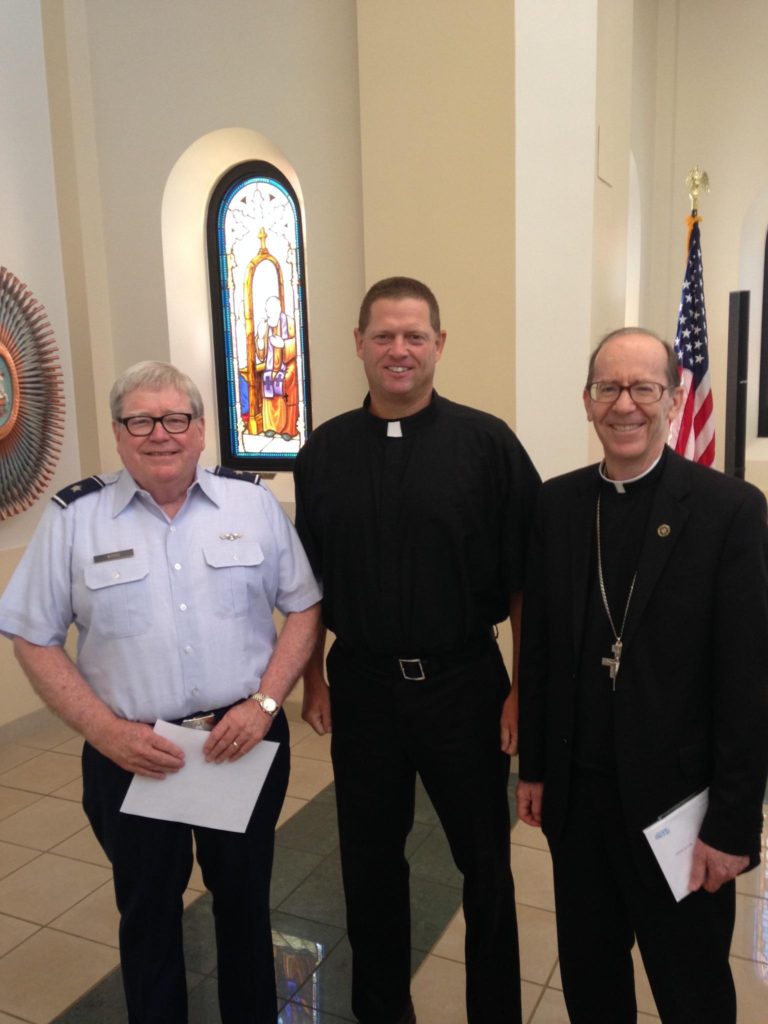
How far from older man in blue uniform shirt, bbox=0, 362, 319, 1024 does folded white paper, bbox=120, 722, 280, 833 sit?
28 mm

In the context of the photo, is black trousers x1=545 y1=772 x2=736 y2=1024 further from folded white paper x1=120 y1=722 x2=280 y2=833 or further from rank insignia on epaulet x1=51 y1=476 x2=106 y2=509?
rank insignia on epaulet x1=51 y1=476 x2=106 y2=509

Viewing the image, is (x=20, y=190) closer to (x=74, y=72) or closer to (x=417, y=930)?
(x=74, y=72)

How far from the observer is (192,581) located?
1743 millimetres

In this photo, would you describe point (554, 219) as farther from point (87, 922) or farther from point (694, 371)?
point (87, 922)

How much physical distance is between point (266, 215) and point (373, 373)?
3.08 metres

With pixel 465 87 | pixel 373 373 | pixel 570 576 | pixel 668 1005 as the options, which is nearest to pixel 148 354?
pixel 465 87

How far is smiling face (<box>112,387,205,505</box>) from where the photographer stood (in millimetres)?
1677

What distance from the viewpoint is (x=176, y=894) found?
182 centimetres

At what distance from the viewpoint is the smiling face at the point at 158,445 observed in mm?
1677

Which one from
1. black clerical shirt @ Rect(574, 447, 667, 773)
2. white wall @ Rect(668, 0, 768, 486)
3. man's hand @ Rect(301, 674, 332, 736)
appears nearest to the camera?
black clerical shirt @ Rect(574, 447, 667, 773)

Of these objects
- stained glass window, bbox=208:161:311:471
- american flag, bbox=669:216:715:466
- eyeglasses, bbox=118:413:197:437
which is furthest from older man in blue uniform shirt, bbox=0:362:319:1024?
american flag, bbox=669:216:715:466

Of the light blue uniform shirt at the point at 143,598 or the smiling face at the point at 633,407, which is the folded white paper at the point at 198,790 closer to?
the light blue uniform shirt at the point at 143,598

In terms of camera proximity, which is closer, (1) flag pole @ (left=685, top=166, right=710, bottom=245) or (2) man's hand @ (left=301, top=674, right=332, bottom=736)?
(2) man's hand @ (left=301, top=674, right=332, bottom=736)

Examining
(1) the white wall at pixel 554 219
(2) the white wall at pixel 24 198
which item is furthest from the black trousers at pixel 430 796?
(2) the white wall at pixel 24 198
